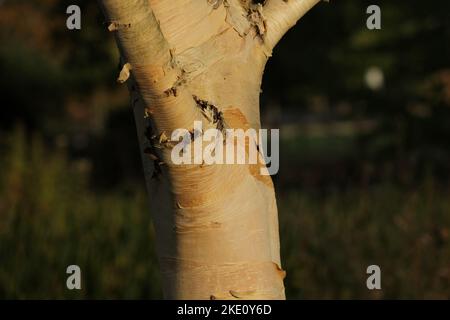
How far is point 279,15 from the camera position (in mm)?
2680

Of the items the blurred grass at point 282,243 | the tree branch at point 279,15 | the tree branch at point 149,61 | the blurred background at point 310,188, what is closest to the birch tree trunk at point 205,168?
the tree branch at point 149,61

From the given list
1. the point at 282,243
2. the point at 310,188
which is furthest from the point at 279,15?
the point at 310,188

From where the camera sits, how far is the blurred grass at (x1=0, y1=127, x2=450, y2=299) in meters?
5.61

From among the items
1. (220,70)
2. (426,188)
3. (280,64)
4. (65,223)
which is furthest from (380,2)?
(220,70)

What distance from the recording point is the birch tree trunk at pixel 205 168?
7.53 feet

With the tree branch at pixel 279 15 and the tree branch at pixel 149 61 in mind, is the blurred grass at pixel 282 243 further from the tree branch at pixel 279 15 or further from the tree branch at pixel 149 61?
the tree branch at pixel 149 61

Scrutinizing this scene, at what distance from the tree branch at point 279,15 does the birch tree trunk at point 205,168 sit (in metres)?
0.10

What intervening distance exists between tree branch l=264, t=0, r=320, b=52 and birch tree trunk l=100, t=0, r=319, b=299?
10 centimetres

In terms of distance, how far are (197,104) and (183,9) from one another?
0.98 feet

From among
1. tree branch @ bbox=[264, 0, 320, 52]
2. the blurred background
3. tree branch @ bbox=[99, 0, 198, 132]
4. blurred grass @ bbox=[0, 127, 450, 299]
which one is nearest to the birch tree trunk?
tree branch @ bbox=[99, 0, 198, 132]

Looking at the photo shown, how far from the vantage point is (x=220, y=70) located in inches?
Answer: 95.6

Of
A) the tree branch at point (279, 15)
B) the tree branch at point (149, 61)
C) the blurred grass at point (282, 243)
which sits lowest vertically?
the blurred grass at point (282, 243)

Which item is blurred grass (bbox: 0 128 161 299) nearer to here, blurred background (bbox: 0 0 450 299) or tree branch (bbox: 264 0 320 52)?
blurred background (bbox: 0 0 450 299)
